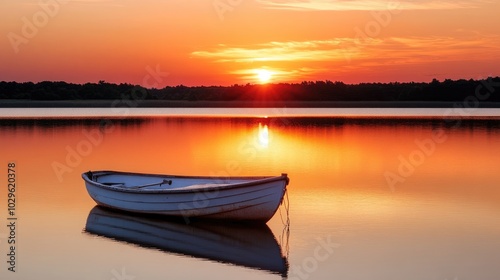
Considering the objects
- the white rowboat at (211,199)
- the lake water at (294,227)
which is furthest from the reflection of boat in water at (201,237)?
the white rowboat at (211,199)

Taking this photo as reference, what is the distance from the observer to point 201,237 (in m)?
13.4

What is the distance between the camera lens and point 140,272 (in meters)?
11.0

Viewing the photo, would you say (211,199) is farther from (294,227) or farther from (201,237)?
(294,227)

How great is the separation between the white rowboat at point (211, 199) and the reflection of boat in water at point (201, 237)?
0.22 meters

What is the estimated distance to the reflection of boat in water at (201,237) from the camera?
38.9 feet

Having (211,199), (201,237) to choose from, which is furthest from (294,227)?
(201,237)

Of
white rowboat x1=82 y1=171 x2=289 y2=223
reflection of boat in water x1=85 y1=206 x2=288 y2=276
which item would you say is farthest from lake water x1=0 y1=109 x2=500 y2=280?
white rowboat x1=82 y1=171 x2=289 y2=223

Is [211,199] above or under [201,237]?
above

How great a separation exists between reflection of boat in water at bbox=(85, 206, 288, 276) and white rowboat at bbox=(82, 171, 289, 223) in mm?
215

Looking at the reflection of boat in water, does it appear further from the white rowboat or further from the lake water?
the white rowboat

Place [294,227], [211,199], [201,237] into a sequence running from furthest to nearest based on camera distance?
[211,199] → [294,227] → [201,237]

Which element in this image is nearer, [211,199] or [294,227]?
[294,227]

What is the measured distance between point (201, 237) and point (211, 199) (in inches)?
38.9

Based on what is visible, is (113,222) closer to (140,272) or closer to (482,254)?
(140,272)
